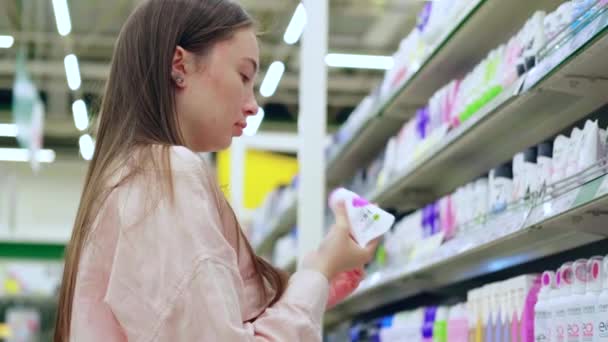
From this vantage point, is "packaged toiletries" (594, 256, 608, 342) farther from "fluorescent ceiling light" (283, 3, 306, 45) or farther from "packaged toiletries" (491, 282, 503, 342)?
"fluorescent ceiling light" (283, 3, 306, 45)

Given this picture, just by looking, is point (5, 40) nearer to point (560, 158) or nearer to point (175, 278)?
point (560, 158)

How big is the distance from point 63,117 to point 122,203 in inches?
629

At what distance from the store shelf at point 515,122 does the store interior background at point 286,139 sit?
11 millimetres

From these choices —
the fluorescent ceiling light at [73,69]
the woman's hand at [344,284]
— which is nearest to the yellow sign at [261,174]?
the fluorescent ceiling light at [73,69]

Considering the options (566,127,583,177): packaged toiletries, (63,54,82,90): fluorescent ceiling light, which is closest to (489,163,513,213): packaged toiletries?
(566,127,583,177): packaged toiletries

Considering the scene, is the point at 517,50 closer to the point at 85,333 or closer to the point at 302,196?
the point at 85,333

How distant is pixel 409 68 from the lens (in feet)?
13.8

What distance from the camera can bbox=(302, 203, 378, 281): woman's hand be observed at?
1715 millimetres

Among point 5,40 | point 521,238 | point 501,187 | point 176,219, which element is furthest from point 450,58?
point 5,40

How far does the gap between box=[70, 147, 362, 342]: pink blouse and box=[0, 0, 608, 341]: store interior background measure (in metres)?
0.48

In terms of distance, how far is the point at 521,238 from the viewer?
301cm

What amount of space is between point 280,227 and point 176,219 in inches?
245

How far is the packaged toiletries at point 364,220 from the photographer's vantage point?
1919 mm

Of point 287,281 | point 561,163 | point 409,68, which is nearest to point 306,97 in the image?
point 409,68
